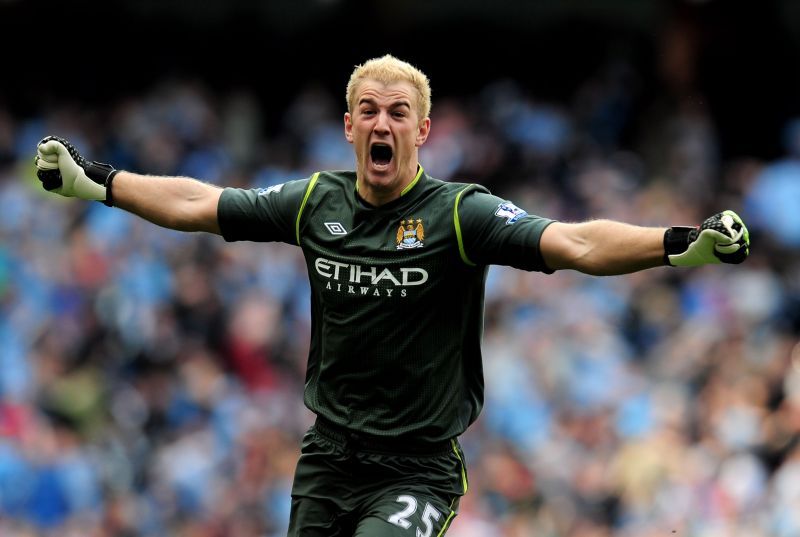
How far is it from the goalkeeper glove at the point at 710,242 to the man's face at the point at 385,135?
135cm

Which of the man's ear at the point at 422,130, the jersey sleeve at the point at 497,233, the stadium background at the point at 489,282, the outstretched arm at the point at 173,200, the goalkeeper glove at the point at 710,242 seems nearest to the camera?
the goalkeeper glove at the point at 710,242

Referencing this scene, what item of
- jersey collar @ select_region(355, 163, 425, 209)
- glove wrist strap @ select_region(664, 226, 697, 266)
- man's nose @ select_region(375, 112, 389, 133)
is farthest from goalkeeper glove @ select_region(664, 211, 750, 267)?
man's nose @ select_region(375, 112, 389, 133)

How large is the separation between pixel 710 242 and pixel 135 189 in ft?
9.35

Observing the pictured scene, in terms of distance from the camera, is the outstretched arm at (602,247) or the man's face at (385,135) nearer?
the outstretched arm at (602,247)

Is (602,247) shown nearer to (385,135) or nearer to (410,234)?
(410,234)

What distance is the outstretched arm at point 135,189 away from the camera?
23.2 feet

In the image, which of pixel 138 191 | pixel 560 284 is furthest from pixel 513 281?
pixel 138 191

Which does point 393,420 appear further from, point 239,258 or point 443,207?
point 239,258

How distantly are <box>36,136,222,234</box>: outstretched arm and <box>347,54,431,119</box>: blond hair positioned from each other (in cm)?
86

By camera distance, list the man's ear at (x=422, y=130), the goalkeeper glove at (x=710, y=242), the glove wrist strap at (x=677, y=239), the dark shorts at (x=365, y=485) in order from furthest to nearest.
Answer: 1. the man's ear at (x=422, y=130)
2. the dark shorts at (x=365, y=485)
3. the glove wrist strap at (x=677, y=239)
4. the goalkeeper glove at (x=710, y=242)

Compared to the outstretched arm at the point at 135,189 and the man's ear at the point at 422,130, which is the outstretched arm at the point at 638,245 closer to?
the man's ear at the point at 422,130

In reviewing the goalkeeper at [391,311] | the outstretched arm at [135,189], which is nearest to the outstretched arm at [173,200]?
the outstretched arm at [135,189]

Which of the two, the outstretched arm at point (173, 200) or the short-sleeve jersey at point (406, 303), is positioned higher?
the outstretched arm at point (173, 200)

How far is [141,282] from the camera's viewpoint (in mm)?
16312
